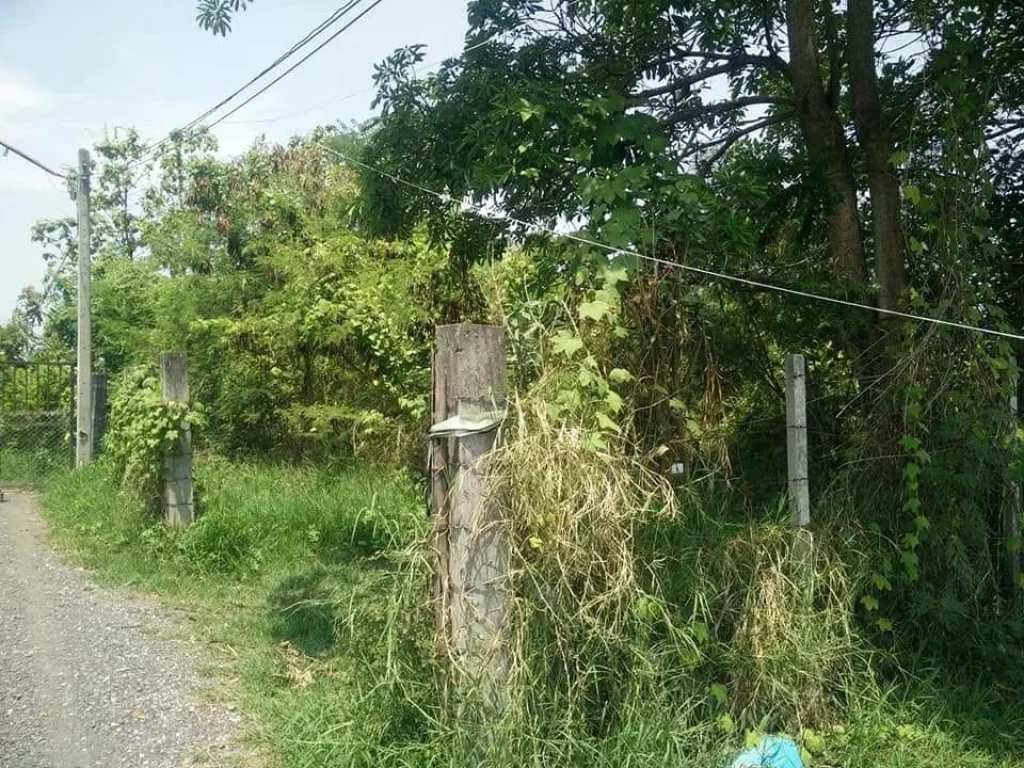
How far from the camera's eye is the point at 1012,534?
17.6 ft

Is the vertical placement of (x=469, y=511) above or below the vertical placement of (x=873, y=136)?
below

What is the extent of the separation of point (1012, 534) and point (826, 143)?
2.76 m

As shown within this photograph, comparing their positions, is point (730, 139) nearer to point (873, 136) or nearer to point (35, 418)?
point (873, 136)

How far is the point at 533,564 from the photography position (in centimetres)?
406

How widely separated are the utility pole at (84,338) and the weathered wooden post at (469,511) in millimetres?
9790

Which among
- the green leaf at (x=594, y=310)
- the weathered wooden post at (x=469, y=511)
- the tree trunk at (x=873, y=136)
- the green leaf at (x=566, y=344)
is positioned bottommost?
the weathered wooden post at (x=469, y=511)

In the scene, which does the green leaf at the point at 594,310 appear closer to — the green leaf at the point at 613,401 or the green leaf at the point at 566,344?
the green leaf at the point at 566,344

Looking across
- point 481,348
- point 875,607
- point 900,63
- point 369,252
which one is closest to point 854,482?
point 875,607

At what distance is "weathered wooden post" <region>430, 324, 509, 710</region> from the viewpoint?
3982mm

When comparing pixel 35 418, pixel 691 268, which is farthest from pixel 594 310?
pixel 35 418

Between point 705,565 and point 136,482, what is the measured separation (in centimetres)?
591

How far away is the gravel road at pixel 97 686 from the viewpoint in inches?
183

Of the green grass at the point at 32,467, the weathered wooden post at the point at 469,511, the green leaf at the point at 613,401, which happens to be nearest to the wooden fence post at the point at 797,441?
the green leaf at the point at 613,401

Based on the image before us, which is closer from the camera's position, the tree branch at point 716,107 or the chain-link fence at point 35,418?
the tree branch at point 716,107
